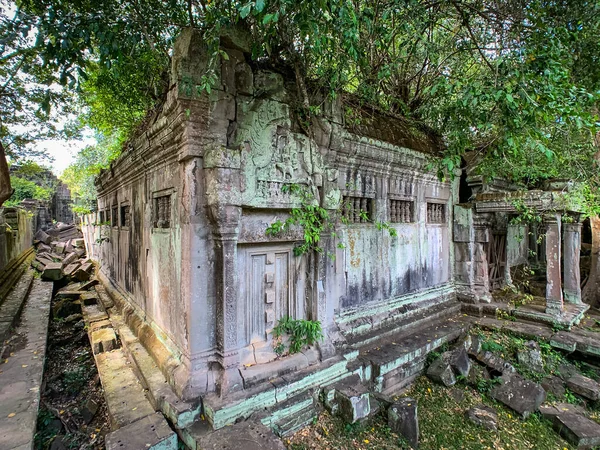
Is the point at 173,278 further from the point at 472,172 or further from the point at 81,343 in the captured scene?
the point at 472,172

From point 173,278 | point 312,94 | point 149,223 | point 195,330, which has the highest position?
point 312,94

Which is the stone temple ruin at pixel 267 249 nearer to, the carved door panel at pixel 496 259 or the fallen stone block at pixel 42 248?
the carved door panel at pixel 496 259

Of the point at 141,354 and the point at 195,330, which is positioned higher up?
the point at 195,330

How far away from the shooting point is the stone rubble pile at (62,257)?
9305 millimetres

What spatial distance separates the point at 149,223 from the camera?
454cm

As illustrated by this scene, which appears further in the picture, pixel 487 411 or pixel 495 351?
pixel 495 351

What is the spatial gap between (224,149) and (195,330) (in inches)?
74.7

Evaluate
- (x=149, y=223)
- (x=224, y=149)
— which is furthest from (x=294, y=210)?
(x=149, y=223)

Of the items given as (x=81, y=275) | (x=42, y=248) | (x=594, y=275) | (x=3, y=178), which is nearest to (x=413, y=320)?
(x=594, y=275)

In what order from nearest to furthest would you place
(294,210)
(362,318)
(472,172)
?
(294,210)
(362,318)
(472,172)

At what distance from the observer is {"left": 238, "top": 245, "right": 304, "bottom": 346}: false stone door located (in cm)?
343

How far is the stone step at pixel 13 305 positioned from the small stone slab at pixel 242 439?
454cm

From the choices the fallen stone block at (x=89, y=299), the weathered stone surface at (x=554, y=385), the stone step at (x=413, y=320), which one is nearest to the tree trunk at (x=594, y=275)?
the stone step at (x=413, y=320)

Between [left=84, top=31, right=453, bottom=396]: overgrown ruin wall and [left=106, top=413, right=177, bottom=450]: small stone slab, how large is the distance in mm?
353
